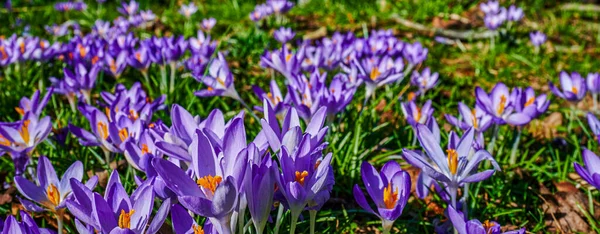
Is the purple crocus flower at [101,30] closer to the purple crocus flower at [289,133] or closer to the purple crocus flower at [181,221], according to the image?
the purple crocus flower at [289,133]

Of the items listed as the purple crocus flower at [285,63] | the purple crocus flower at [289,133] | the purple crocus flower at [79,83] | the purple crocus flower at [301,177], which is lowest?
the purple crocus flower at [301,177]

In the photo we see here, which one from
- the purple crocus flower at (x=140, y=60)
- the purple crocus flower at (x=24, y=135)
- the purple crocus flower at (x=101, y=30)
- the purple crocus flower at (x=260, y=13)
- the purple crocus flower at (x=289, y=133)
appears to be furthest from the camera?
the purple crocus flower at (x=260, y=13)

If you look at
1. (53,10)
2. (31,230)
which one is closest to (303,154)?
(31,230)

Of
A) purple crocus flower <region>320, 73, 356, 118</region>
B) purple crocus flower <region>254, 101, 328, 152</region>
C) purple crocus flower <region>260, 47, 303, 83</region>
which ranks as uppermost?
purple crocus flower <region>260, 47, 303, 83</region>

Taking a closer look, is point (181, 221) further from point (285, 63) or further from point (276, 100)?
point (285, 63)

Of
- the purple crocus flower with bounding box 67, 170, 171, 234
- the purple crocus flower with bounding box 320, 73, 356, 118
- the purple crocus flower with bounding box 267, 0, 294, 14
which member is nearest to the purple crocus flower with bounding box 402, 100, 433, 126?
the purple crocus flower with bounding box 320, 73, 356, 118

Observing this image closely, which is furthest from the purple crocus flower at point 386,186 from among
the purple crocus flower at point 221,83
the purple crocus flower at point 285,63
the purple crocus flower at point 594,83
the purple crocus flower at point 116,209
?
the purple crocus flower at point 594,83

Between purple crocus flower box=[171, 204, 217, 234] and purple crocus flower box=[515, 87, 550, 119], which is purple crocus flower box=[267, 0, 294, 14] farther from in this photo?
purple crocus flower box=[171, 204, 217, 234]
